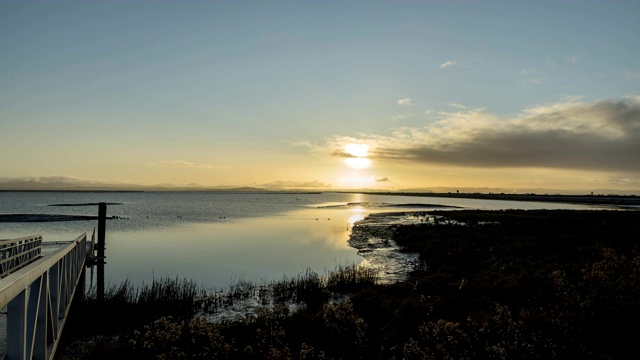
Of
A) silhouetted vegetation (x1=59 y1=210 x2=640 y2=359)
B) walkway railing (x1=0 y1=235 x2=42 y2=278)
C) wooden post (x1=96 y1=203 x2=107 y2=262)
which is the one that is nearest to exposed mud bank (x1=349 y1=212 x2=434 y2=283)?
silhouetted vegetation (x1=59 y1=210 x2=640 y2=359)

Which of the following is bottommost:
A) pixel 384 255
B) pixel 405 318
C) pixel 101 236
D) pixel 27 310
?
pixel 384 255

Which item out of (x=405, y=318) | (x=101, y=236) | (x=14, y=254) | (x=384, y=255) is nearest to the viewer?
(x=405, y=318)

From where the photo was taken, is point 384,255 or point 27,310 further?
point 384,255

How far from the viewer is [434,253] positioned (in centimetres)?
2684

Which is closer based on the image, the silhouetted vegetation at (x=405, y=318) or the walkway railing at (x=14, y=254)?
the silhouetted vegetation at (x=405, y=318)

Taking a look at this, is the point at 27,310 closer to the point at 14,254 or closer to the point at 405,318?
the point at 405,318

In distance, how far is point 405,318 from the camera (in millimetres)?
11742

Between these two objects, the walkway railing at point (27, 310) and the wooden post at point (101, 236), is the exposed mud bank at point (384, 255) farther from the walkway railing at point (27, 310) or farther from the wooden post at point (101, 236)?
the wooden post at point (101, 236)

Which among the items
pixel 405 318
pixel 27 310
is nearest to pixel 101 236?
pixel 27 310

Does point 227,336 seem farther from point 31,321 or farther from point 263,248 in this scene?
point 263,248

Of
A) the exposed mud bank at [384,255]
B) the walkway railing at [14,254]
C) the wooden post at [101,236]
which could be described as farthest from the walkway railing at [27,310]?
the wooden post at [101,236]

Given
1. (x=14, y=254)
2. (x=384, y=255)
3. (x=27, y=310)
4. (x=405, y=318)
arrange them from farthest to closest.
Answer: (x=384, y=255) < (x=14, y=254) < (x=405, y=318) < (x=27, y=310)

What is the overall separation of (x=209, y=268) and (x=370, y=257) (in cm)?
1225

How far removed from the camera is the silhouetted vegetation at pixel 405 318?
822 cm
